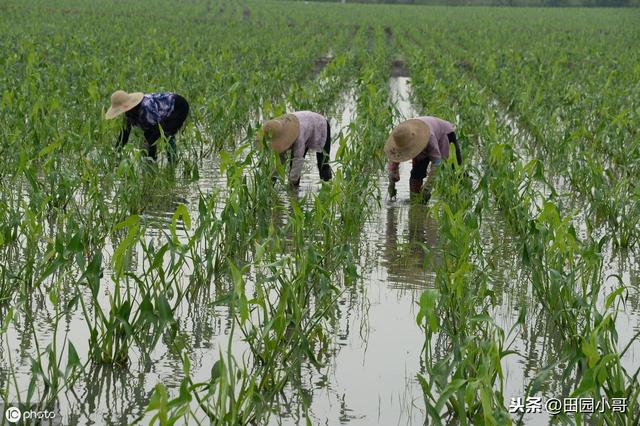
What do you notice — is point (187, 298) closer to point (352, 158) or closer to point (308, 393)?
point (308, 393)

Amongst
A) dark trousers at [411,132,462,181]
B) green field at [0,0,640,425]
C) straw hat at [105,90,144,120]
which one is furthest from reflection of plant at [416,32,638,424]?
straw hat at [105,90,144,120]

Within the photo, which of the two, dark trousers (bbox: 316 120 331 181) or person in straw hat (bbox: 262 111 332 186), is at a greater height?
person in straw hat (bbox: 262 111 332 186)

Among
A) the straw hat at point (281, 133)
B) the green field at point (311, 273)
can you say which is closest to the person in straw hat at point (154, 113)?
Answer: the green field at point (311, 273)

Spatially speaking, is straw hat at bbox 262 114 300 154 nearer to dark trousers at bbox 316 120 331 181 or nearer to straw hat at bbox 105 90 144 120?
dark trousers at bbox 316 120 331 181

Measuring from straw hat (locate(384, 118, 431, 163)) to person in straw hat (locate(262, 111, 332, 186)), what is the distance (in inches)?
25.0

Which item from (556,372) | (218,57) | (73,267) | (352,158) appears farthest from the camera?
(218,57)

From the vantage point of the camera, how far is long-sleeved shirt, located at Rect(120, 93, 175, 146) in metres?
7.33

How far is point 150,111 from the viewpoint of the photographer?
736 cm

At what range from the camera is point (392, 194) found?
23.8ft

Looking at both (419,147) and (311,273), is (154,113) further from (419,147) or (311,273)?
(311,273)

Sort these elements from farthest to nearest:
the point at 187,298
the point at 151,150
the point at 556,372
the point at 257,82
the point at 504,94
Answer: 1. the point at 504,94
2. the point at 257,82
3. the point at 151,150
4. the point at 187,298
5. the point at 556,372

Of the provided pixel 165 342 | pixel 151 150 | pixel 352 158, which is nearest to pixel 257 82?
pixel 151 150

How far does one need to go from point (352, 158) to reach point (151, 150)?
166 centimetres

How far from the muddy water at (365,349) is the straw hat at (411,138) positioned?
84cm
